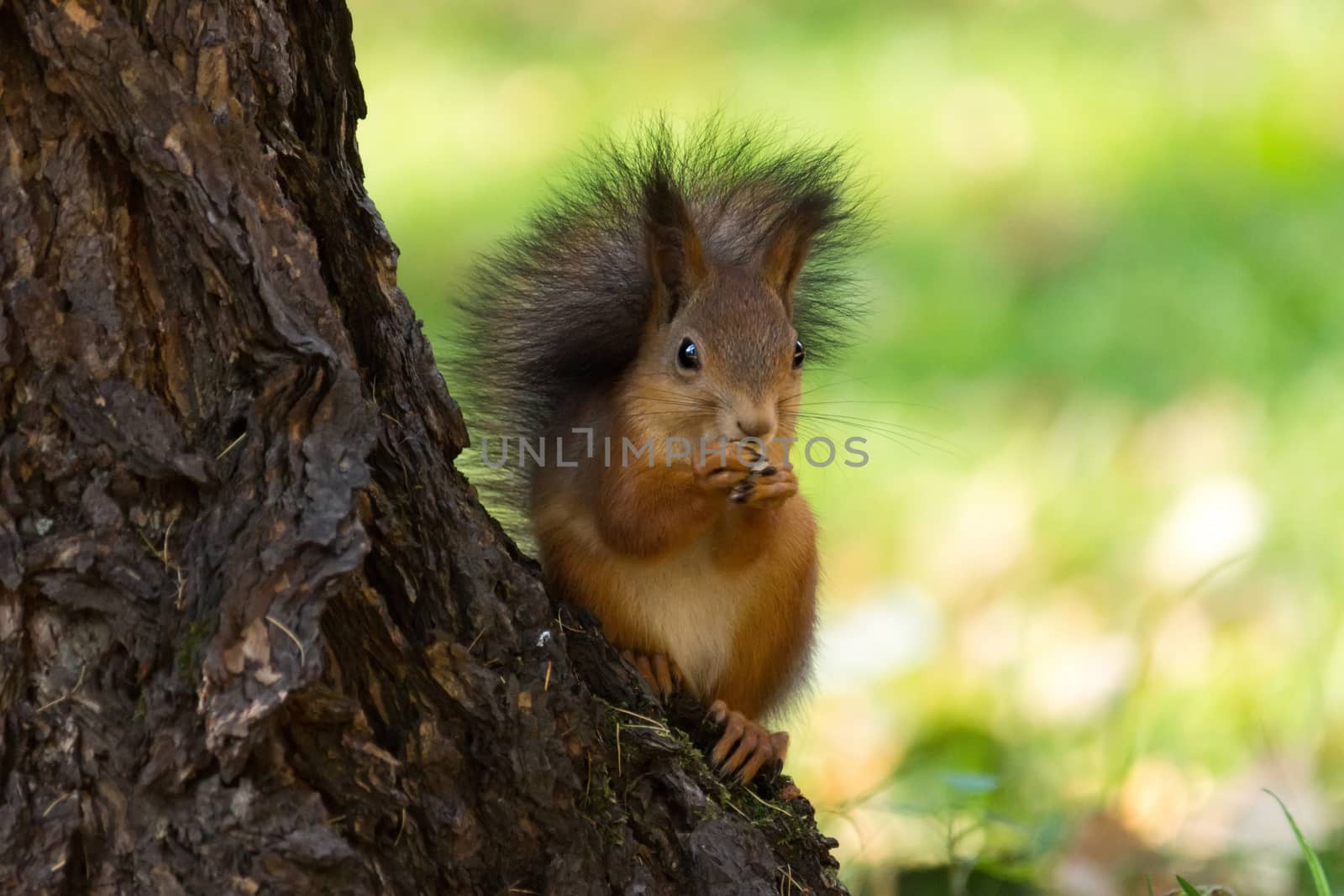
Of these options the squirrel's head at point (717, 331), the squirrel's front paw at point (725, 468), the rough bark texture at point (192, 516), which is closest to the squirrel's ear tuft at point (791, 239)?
the squirrel's head at point (717, 331)

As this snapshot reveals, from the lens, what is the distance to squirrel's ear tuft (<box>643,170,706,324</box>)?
1.94 meters

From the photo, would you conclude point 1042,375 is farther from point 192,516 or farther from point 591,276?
point 192,516

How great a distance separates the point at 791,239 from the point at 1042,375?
1709 mm

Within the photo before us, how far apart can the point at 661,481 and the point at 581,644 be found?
24cm

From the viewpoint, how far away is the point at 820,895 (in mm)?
1638

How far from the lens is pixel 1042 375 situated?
142 inches

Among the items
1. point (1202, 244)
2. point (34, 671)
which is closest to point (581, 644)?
point (34, 671)

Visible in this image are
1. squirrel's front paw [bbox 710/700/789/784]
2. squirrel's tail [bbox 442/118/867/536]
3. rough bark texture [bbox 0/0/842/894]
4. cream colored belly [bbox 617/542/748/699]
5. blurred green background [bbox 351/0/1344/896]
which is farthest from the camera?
blurred green background [bbox 351/0/1344/896]

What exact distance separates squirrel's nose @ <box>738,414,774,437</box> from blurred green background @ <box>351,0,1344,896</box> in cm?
46

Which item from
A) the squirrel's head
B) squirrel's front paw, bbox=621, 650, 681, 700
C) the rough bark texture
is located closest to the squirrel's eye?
the squirrel's head

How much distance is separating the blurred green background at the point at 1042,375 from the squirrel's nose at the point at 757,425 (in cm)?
46

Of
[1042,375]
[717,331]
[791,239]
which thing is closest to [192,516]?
[717,331]

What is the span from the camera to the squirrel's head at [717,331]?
187 cm

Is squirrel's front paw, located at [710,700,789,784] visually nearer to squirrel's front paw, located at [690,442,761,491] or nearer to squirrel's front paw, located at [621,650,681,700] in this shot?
squirrel's front paw, located at [621,650,681,700]
